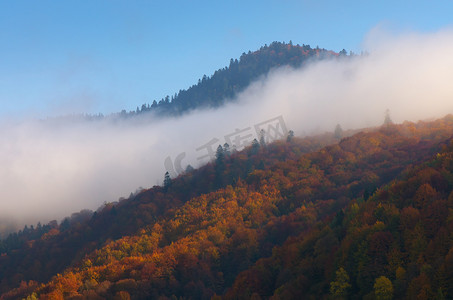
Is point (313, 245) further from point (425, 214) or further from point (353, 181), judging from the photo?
point (353, 181)

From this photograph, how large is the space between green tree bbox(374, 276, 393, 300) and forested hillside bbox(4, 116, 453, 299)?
15cm

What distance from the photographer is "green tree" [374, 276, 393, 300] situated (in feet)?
209

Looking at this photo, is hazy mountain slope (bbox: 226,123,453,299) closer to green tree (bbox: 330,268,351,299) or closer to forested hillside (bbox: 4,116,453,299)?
green tree (bbox: 330,268,351,299)

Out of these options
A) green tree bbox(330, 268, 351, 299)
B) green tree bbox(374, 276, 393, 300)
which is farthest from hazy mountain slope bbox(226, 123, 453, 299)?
green tree bbox(374, 276, 393, 300)

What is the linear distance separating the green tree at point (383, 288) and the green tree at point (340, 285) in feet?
20.7

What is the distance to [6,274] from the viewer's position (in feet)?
602

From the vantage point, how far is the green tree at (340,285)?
71438mm

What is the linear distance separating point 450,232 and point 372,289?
50.7ft

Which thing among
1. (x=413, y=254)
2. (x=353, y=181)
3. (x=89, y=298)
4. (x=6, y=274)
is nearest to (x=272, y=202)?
(x=353, y=181)

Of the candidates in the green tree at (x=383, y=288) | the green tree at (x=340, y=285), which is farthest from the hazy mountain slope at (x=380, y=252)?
the green tree at (x=383, y=288)

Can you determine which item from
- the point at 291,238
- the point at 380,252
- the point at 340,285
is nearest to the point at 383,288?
the point at 340,285

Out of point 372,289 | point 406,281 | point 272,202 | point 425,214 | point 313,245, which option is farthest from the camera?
point 272,202

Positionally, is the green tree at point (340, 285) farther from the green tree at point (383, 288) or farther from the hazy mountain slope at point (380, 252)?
the green tree at point (383, 288)

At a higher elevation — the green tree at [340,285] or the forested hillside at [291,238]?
the forested hillside at [291,238]
